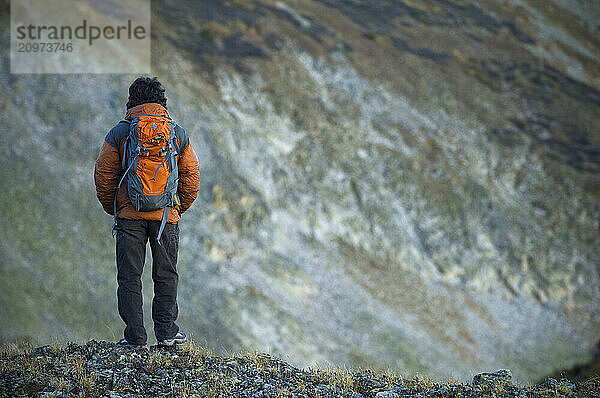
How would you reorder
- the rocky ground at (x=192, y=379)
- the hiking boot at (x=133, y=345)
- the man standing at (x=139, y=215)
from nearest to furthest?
the rocky ground at (x=192, y=379) → the man standing at (x=139, y=215) → the hiking boot at (x=133, y=345)

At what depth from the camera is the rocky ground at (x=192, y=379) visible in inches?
215

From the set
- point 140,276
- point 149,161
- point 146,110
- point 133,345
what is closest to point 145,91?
point 146,110

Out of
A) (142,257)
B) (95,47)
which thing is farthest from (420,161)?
(142,257)

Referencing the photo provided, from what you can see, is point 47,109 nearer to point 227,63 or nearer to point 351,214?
point 227,63

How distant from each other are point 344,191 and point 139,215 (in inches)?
681

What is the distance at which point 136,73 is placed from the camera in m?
21.8

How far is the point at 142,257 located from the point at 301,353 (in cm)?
1177

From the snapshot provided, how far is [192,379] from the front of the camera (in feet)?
18.9

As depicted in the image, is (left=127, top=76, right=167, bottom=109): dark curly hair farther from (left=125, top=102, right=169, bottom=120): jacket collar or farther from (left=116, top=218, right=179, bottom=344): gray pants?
(left=116, top=218, right=179, bottom=344): gray pants

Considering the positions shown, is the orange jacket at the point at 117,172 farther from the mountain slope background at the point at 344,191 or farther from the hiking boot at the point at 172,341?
the mountain slope background at the point at 344,191

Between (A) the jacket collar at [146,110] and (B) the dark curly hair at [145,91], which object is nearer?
(A) the jacket collar at [146,110]

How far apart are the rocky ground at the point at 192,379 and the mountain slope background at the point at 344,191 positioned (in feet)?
29.2

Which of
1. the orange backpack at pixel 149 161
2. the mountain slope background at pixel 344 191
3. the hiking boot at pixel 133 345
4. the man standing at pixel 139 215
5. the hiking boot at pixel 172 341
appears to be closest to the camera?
the orange backpack at pixel 149 161

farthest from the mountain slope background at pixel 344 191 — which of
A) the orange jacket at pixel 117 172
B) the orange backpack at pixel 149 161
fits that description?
the orange backpack at pixel 149 161
